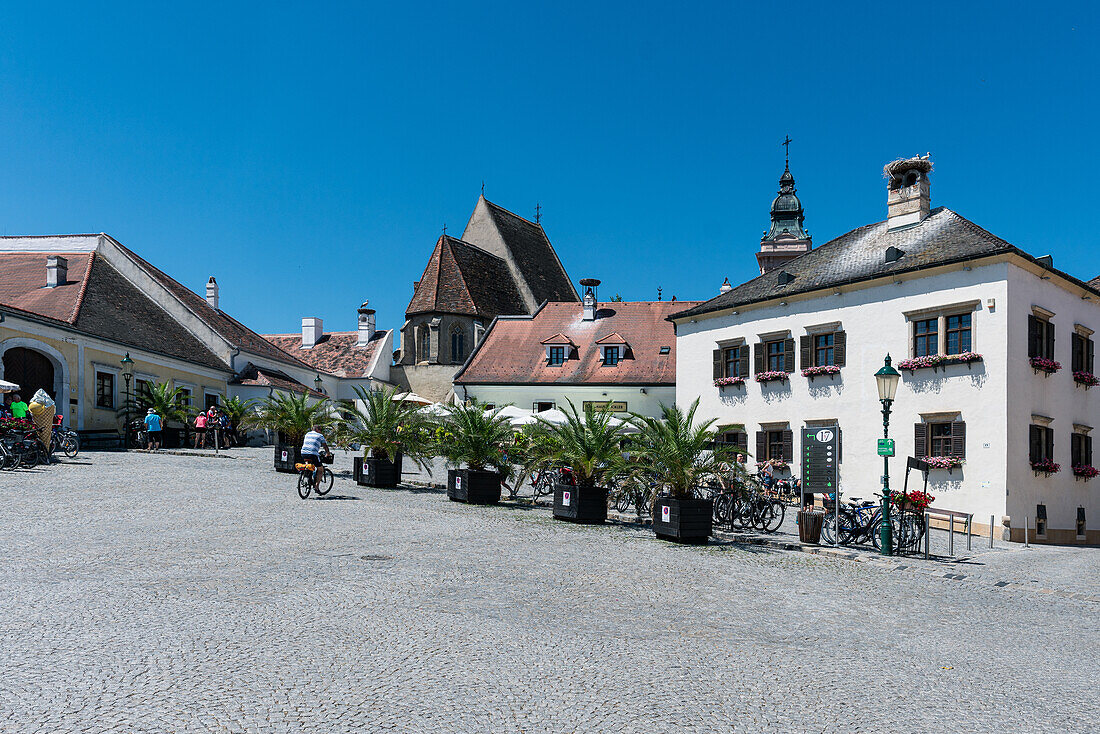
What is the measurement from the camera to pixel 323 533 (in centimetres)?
1430

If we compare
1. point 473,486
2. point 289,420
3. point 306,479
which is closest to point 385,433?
point 473,486

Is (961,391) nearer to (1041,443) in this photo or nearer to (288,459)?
(1041,443)

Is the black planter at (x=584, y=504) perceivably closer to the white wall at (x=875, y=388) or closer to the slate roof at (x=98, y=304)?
the white wall at (x=875, y=388)

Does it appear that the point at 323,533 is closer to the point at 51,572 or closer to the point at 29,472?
the point at 51,572

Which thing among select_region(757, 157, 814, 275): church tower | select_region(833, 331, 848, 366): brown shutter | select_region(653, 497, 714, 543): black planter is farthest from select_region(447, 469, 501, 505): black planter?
select_region(757, 157, 814, 275): church tower

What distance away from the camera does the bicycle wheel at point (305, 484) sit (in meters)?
19.8

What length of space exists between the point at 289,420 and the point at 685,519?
14.1 m

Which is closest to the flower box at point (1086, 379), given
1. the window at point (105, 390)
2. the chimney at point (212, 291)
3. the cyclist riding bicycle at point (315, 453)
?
the cyclist riding bicycle at point (315, 453)

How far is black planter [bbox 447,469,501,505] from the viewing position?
21594 mm

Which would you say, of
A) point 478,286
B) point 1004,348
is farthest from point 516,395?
point 1004,348

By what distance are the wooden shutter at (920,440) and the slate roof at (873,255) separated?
4585mm

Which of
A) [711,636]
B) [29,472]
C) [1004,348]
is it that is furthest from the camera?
[1004,348]

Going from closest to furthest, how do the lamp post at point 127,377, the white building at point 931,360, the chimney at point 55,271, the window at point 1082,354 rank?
the white building at point 931,360, the window at point 1082,354, the lamp post at point 127,377, the chimney at point 55,271

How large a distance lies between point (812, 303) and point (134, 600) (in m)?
24.5
